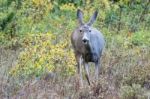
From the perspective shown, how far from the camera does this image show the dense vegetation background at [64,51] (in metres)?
10.0

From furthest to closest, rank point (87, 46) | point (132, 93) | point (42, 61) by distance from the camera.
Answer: point (87, 46) → point (42, 61) → point (132, 93)

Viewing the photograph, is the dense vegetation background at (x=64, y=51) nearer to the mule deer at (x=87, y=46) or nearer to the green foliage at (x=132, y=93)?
the green foliage at (x=132, y=93)

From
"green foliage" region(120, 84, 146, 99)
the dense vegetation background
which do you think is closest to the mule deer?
the dense vegetation background

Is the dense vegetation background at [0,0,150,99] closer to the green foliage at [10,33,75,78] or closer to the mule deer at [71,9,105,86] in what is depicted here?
the green foliage at [10,33,75,78]

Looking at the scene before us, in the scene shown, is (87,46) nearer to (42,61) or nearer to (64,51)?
(64,51)

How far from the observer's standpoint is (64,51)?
1216 cm

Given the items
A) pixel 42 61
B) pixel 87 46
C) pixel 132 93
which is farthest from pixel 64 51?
pixel 132 93

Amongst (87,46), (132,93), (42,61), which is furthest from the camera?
(87,46)

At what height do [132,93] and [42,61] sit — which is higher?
[42,61]

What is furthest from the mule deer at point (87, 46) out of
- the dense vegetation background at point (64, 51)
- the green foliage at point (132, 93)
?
→ the green foliage at point (132, 93)

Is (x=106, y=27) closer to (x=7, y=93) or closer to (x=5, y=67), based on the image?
(x=5, y=67)

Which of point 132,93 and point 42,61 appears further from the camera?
point 42,61

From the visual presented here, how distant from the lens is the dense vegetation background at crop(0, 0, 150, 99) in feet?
32.9

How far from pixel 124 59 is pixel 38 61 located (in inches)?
112
